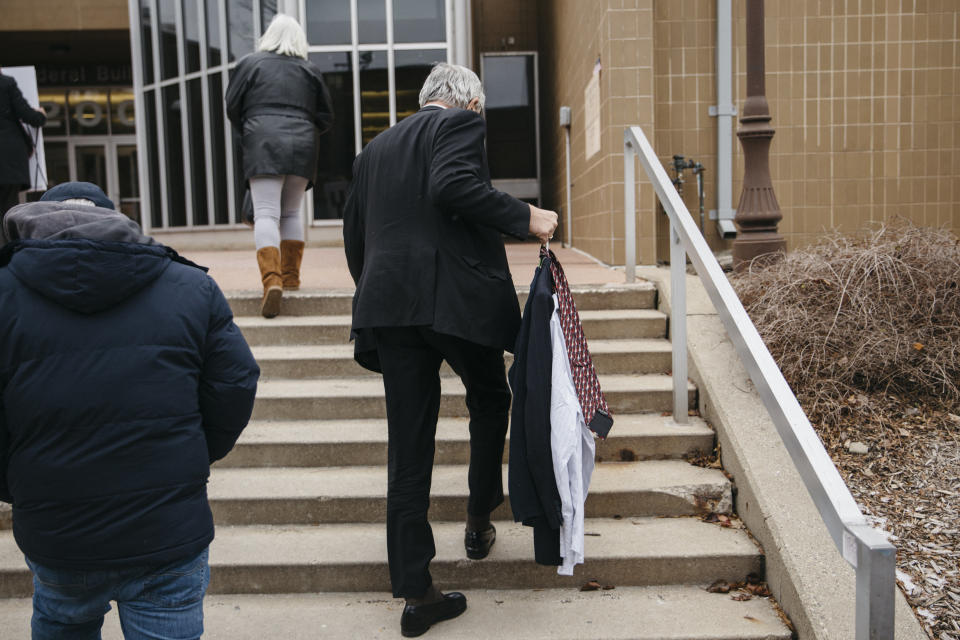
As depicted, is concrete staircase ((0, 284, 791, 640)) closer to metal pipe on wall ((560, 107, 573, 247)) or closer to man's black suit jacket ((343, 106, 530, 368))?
man's black suit jacket ((343, 106, 530, 368))

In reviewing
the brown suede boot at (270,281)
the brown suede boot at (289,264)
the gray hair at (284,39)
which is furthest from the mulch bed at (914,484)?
the gray hair at (284,39)

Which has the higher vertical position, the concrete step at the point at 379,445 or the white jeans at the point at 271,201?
the white jeans at the point at 271,201

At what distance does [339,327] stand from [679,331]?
193 centimetres

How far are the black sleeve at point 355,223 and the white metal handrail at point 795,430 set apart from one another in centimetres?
139

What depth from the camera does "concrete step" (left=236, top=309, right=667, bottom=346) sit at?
459 cm

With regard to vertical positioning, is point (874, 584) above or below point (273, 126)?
below

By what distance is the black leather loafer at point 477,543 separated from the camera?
3.11 m

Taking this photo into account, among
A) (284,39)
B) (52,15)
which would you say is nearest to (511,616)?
(284,39)

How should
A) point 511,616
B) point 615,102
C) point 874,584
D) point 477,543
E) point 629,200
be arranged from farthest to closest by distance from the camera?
point 615,102
point 629,200
point 477,543
point 511,616
point 874,584

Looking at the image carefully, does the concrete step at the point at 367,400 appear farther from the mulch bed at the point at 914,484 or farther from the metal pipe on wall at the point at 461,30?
the metal pipe on wall at the point at 461,30

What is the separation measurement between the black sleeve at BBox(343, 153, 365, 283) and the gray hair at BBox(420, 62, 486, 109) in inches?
13.5

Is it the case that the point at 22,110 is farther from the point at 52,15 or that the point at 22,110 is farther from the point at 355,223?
the point at 52,15

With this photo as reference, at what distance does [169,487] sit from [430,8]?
930 centimetres

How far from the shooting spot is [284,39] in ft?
15.9
